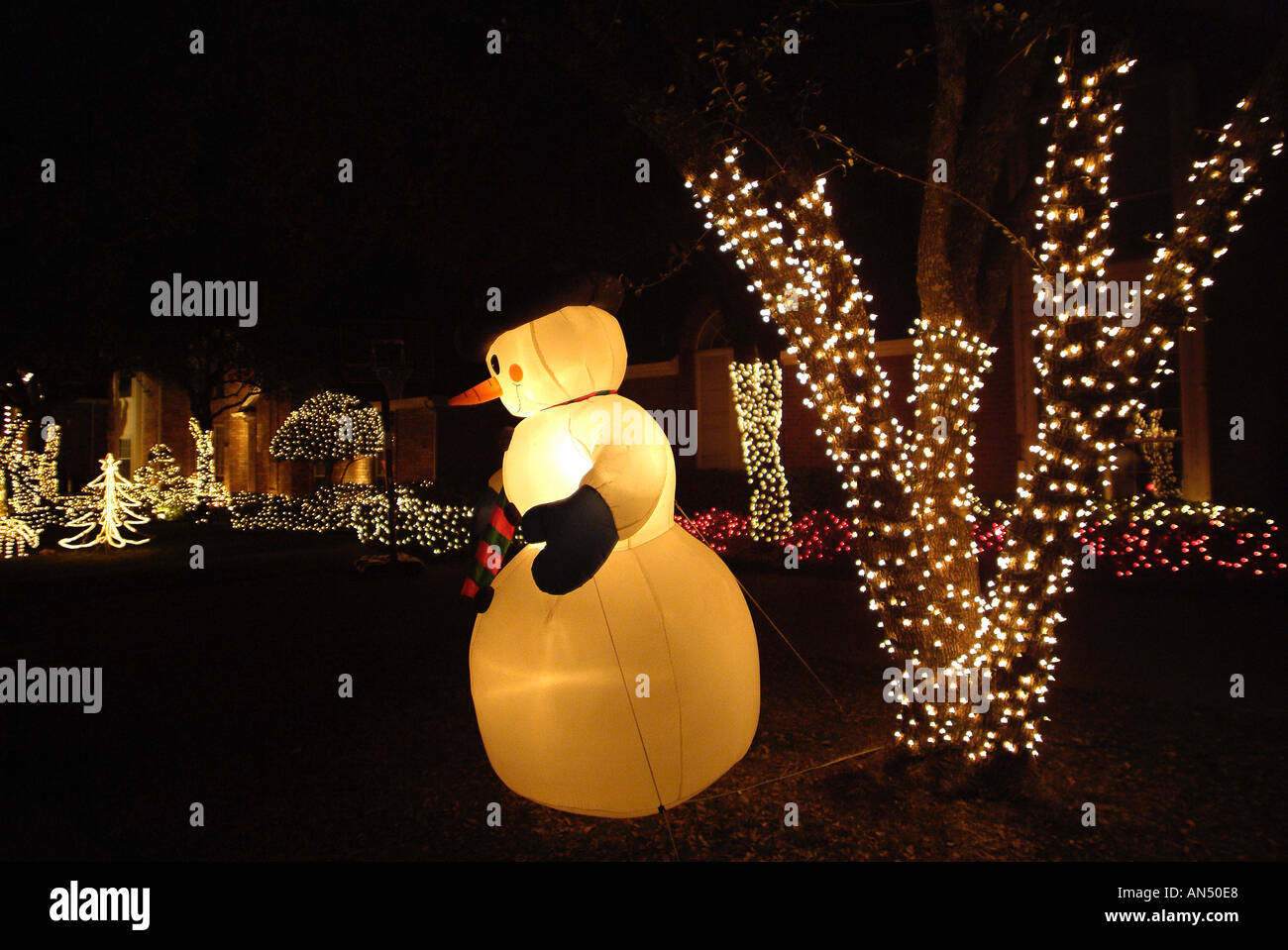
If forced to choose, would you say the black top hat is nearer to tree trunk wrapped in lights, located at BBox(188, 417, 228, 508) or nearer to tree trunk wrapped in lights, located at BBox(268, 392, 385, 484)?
tree trunk wrapped in lights, located at BBox(268, 392, 385, 484)

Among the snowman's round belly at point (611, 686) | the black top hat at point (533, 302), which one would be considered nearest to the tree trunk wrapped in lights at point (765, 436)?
the black top hat at point (533, 302)

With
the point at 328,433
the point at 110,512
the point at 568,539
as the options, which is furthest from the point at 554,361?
the point at 328,433

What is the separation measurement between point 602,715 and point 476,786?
4.65ft

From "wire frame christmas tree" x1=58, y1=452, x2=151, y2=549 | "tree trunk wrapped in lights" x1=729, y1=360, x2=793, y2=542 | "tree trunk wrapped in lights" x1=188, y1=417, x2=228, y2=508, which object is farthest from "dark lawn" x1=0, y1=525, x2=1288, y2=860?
"tree trunk wrapped in lights" x1=188, y1=417, x2=228, y2=508

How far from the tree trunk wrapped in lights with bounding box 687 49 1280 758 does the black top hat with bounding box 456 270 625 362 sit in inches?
39.9

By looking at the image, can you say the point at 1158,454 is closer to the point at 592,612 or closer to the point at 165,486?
the point at 592,612

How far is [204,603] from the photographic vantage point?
9.91 m

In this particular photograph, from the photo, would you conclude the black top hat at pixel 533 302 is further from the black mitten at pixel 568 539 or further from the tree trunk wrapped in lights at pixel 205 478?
the tree trunk wrapped in lights at pixel 205 478

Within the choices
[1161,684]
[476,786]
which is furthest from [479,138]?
[1161,684]

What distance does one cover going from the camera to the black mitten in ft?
10.1

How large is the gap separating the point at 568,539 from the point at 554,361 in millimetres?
867

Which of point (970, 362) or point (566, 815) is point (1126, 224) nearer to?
point (970, 362)

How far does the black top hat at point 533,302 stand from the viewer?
3.63 meters

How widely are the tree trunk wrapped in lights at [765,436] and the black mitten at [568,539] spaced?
8.69m
